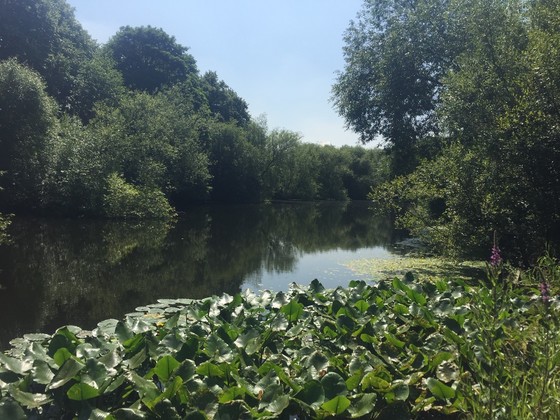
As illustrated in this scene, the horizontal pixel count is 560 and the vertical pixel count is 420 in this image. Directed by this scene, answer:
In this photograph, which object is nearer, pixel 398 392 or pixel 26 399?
pixel 26 399

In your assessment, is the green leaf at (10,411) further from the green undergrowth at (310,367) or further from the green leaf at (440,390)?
the green leaf at (440,390)

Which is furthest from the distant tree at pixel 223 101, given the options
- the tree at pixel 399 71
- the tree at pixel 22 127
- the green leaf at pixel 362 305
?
the green leaf at pixel 362 305

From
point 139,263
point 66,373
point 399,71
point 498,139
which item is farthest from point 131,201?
point 66,373

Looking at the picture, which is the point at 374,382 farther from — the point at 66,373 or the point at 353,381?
the point at 66,373

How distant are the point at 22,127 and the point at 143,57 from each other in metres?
21.6

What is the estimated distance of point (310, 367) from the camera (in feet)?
9.77

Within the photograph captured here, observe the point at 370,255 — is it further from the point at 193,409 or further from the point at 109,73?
the point at 109,73

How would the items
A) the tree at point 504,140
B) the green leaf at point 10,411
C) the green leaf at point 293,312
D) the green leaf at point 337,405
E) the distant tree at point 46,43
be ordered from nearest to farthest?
1. the green leaf at point 10,411
2. the green leaf at point 337,405
3. the green leaf at point 293,312
4. the tree at point 504,140
5. the distant tree at point 46,43

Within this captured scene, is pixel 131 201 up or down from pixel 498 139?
down

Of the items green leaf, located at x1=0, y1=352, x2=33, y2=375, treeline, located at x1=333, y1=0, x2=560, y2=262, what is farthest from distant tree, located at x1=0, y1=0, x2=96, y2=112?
green leaf, located at x1=0, y1=352, x2=33, y2=375

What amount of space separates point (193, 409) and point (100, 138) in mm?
22846

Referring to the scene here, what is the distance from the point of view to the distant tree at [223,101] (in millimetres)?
44953

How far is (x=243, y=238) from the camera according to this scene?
18.9 meters

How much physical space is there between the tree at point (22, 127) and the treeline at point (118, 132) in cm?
4
